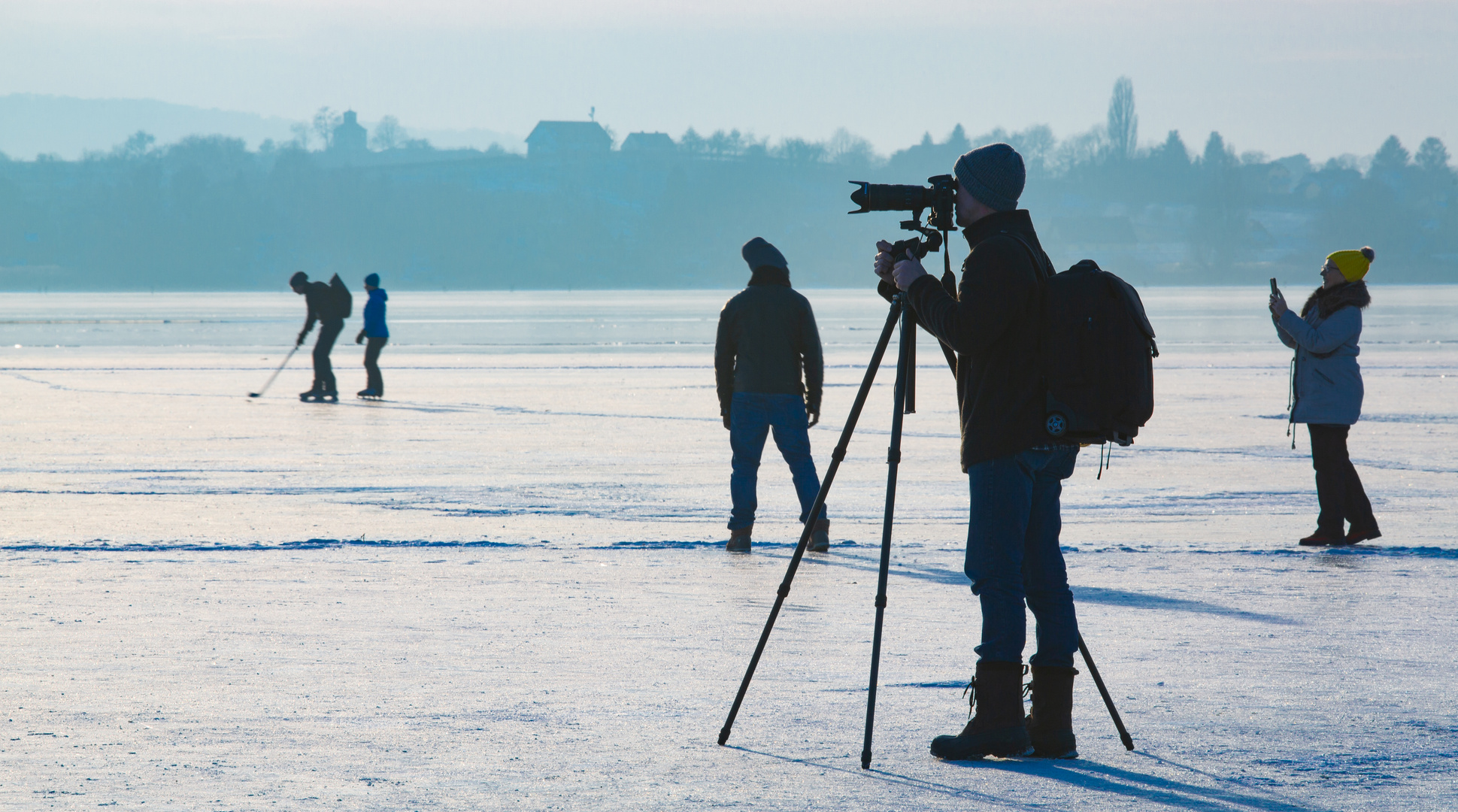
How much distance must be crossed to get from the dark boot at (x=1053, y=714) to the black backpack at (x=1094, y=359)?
Result: 27.9 inches

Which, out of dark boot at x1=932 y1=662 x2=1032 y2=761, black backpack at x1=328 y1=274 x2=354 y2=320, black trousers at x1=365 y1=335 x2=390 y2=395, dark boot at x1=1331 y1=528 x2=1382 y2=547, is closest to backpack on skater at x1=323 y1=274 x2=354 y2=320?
black backpack at x1=328 y1=274 x2=354 y2=320

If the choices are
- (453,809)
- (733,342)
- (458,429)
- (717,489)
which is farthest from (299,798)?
(458,429)

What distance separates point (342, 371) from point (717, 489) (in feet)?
56.6

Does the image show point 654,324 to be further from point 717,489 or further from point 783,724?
point 783,724

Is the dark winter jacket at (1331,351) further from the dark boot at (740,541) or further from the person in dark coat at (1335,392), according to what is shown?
the dark boot at (740,541)

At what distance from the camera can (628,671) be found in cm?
538

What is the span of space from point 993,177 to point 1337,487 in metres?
4.85

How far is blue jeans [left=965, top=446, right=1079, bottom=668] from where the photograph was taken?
423 cm

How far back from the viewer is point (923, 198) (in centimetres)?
441

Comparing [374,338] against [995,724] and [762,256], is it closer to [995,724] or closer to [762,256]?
[762,256]

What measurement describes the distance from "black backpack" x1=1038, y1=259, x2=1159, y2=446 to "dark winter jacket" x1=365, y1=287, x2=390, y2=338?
644 inches

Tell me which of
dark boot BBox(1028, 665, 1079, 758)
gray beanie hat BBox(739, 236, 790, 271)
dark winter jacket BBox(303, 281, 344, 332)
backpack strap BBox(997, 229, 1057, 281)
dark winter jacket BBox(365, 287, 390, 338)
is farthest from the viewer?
dark winter jacket BBox(303, 281, 344, 332)

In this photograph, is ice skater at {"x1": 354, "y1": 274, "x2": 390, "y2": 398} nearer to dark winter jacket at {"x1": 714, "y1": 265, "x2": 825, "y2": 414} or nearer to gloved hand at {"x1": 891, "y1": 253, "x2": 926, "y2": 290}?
dark winter jacket at {"x1": 714, "y1": 265, "x2": 825, "y2": 414}

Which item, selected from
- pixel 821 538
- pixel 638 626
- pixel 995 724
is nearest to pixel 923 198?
pixel 995 724
